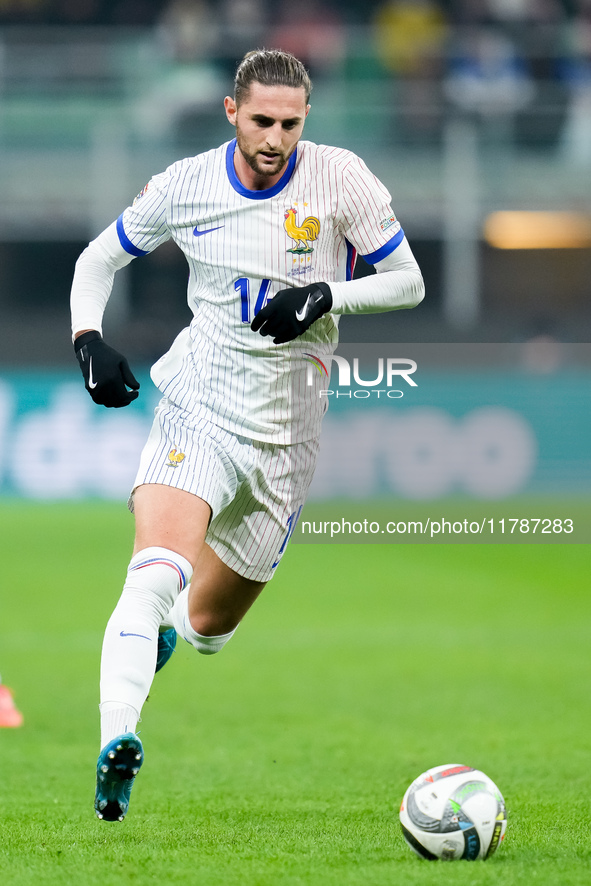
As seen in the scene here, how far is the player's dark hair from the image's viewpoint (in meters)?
4.26

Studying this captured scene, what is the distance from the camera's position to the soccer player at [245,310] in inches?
165

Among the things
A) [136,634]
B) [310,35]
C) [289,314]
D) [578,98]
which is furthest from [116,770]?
[310,35]

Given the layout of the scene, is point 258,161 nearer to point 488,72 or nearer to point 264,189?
point 264,189

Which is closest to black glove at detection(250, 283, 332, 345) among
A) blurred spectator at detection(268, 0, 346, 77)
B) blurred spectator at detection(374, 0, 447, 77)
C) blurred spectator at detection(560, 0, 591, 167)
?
blurred spectator at detection(560, 0, 591, 167)

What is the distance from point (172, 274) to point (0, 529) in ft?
11.2

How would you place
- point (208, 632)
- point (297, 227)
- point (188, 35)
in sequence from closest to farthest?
point (297, 227), point (208, 632), point (188, 35)

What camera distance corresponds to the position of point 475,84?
15.9m

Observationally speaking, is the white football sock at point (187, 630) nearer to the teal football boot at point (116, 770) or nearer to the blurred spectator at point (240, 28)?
the teal football boot at point (116, 770)

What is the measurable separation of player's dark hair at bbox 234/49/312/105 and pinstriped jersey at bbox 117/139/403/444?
0.93ft

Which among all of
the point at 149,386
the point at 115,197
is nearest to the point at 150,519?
the point at 149,386

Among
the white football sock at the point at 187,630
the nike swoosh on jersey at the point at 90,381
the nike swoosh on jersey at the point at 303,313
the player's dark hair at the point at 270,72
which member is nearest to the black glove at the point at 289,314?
the nike swoosh on jersey at the point at 303,313

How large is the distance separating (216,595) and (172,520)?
3.17 ft

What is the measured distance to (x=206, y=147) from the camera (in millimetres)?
14742

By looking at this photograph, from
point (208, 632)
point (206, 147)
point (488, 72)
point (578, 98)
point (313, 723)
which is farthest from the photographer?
point (488, 72)
